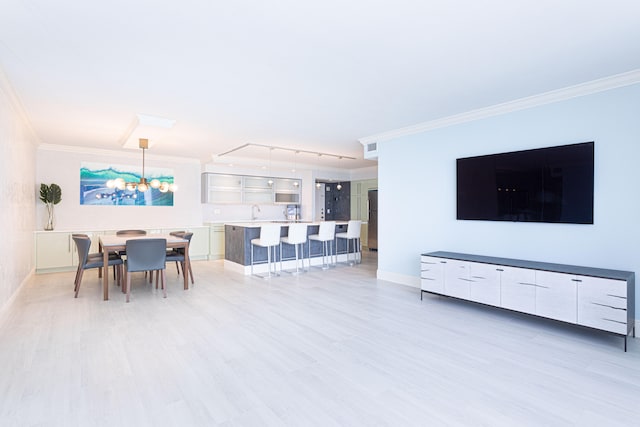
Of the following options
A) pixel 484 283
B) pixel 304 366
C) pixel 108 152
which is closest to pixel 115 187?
pixel 108 152

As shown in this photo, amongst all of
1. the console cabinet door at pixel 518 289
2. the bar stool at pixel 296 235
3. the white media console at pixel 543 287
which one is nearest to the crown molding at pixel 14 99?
the bar stool at pixel 296 235

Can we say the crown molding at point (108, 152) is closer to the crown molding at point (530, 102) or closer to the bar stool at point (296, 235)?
the bar stool at point (296, 235)

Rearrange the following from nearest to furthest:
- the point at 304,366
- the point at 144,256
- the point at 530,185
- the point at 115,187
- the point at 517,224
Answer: the point at 304,366 → the point at 530,185 → the point at 517,224 → the point at 144,256 → the point at 115,187

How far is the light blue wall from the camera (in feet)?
10.7

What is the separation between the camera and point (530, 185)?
12.6ft

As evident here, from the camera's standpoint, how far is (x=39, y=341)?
3.03 meters

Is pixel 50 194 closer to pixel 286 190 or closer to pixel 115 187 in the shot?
pixel 115 187

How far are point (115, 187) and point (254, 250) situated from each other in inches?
125

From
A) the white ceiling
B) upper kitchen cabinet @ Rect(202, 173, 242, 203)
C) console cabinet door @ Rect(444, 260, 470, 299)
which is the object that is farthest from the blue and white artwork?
console cabinet door @ Rect(444, 260, 470, 299)

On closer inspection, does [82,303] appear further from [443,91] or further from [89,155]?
[443,91]

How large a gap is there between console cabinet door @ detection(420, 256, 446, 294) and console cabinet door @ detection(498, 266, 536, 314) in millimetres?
726

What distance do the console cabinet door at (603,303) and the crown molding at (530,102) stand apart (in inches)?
75.4

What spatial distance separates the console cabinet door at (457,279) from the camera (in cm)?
399

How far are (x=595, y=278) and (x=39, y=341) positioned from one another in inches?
201
